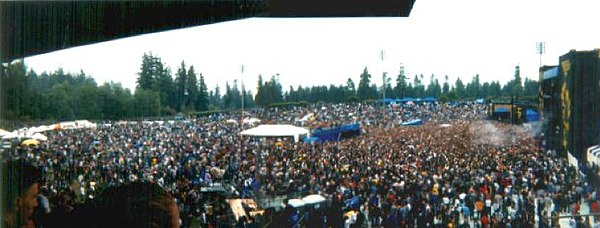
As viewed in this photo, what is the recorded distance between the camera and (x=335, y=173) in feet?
41.3

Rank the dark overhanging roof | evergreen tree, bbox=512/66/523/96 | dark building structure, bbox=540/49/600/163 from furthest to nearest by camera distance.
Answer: evergreen tree, bbox=512/66/523/96 → dark building structure, bbox=540/49/600/163 → the dark overhanging roof

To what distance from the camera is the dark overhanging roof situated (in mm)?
1939

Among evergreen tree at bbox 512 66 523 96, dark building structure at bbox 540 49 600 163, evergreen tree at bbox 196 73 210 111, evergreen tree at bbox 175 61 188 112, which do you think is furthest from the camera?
evergreen tree at bbox 512 66 523 96

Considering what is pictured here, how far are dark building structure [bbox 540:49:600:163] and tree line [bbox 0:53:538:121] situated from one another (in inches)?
463

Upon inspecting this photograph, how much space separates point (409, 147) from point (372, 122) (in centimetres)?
1161

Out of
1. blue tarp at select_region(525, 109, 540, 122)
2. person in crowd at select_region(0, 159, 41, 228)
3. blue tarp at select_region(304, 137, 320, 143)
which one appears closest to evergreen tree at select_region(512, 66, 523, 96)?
blue tarp at select_region(525, 109, 540, 122)

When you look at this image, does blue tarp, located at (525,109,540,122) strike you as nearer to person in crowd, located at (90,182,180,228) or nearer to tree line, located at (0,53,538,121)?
tree line, located at (0,53,538,121)

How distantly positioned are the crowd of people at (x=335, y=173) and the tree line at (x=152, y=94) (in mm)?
651

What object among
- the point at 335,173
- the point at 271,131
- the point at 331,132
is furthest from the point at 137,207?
the point at 331,132

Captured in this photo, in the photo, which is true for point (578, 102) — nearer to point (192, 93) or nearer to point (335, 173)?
point (335, 173)

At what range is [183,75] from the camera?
29.4m

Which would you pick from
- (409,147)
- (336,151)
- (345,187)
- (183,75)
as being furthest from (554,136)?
(183,75)

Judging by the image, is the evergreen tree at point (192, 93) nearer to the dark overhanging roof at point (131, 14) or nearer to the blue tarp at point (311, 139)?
the blue tarp at point (311, 139)

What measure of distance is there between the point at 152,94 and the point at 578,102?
14562mm
